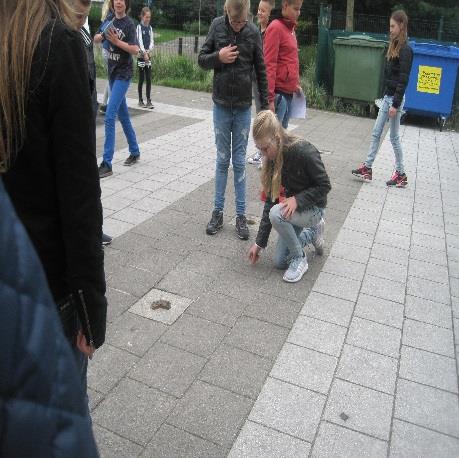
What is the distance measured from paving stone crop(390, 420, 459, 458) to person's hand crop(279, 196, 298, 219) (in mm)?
1614

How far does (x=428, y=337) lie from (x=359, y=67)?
27.6ft

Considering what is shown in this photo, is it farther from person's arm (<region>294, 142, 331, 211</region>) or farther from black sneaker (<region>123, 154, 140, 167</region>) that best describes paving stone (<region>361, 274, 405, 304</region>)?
black sneaker (<region>123, 154, 140, 167</region>)

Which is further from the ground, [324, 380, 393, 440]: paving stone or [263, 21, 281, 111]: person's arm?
[263, 21, 281, 111]: person's arm

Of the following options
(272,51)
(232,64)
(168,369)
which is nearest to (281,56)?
(272,51)

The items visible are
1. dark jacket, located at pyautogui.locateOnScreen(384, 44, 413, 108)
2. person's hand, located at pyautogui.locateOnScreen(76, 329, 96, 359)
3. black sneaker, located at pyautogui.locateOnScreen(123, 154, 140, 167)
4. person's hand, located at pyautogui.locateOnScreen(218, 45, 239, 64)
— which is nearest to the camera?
person's hand, located at pyautogui.locateOnScreen(76, 329, 96, 359)

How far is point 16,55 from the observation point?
129 centimetres

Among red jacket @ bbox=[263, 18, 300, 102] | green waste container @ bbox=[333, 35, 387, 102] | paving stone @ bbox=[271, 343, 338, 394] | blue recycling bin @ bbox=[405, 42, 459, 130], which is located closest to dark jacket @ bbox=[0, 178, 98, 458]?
paving stone @ bbox=[271, 343, 338, 394]

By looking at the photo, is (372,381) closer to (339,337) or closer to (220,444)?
(339,337)

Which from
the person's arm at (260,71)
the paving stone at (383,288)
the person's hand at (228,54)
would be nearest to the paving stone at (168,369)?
the paving stone at (383,288)

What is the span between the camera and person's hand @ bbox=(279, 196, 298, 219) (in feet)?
12.4

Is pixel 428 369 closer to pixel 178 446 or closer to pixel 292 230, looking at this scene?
pixel 292 230

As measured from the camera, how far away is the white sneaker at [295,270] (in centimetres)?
395

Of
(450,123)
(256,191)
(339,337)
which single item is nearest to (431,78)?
(450,123)

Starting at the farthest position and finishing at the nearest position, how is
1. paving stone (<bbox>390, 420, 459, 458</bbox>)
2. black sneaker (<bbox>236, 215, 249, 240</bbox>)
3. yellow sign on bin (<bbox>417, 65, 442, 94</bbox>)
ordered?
yellow sign on bin (<bbox>417, 65, 442, 94</bbox>), black sneaker (<bbox>236, 215, 249, 240</bbox>), paving stone (<bbox>390, 420, 459, 458</bbox>)
